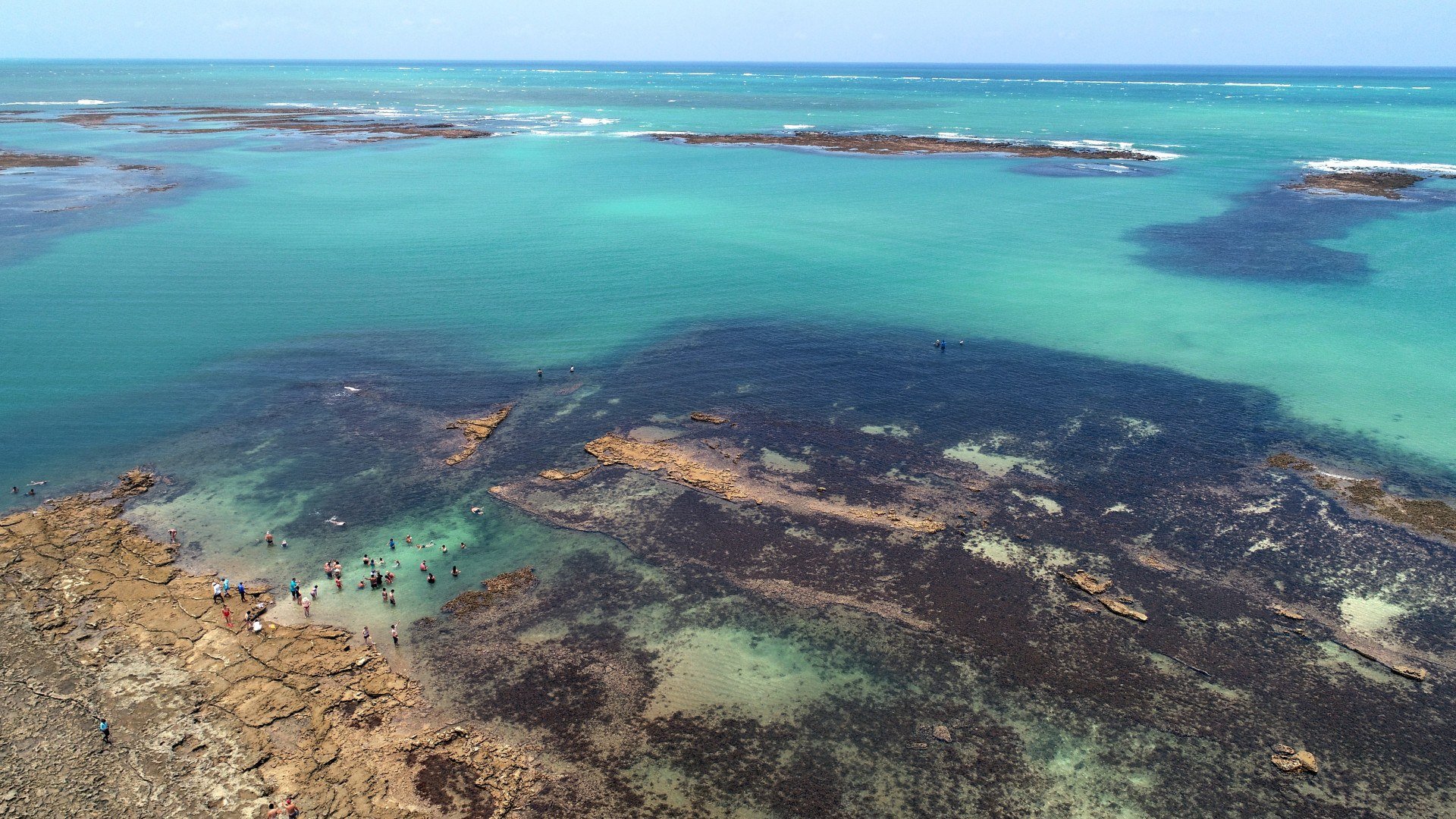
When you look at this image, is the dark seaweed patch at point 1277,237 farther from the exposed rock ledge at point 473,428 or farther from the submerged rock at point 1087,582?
the exposed rock ledge at point 473,428

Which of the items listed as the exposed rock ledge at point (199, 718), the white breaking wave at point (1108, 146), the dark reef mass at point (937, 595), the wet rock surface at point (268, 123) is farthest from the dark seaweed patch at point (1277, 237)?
the wet rock surface at point (268, 123)

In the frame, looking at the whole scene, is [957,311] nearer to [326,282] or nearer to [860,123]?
[326,282]

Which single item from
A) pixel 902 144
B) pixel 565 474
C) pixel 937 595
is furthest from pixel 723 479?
pixel 902 144

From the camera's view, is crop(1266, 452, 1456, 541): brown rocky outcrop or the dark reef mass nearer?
the dark reef mass

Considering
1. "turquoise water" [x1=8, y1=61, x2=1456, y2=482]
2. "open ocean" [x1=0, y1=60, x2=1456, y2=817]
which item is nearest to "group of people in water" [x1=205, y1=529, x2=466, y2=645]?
"open ocean" [x1=0, y1=60, x2=1456, y2=817]

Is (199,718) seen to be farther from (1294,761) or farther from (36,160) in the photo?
(36,160)

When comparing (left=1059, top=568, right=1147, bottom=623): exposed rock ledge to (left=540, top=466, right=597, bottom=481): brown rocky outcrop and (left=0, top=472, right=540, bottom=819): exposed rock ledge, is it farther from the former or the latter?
(left=540, top=466, right=597, bottom=481): brown rocky outcrop
